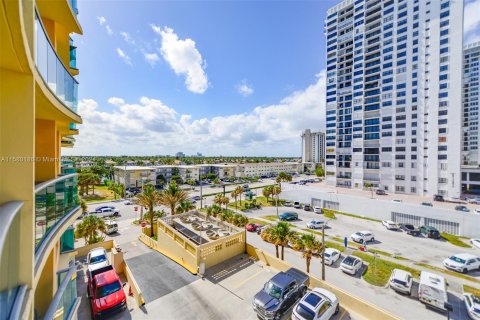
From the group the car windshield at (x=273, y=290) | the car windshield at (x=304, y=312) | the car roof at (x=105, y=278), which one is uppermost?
the car roof at (x=105, y=278)

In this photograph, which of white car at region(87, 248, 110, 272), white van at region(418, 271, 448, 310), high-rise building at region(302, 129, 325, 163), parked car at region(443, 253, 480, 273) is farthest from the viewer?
high-rise building at region(302, 129, 325, 163)

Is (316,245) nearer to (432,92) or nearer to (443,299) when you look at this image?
(443,299)

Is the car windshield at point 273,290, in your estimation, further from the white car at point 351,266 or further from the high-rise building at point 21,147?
the high-rise building at point 21,147

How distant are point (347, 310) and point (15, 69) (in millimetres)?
20458

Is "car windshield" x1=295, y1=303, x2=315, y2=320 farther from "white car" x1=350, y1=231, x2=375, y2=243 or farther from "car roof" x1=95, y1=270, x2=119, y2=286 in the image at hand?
"white car" x1=350, y1=231, x2=375, y2=243

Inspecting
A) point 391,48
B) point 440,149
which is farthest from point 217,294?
point 391,48

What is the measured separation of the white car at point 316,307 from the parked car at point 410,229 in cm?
2717

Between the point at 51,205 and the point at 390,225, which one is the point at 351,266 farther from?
the point at 51,205

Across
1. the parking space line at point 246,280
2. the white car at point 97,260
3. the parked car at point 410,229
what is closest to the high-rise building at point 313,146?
the parked car at point 410,229

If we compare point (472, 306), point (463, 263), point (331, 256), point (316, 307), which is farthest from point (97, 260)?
point (463, 263)

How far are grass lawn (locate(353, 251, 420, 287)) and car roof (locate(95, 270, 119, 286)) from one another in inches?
886

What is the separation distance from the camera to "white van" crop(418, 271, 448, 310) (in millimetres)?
16188

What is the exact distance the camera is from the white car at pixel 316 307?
13.2 metres

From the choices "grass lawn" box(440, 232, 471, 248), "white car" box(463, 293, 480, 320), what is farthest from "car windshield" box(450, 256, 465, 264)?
"white car" box(463, 293, 480, 320)
